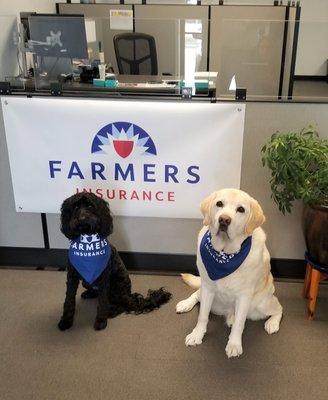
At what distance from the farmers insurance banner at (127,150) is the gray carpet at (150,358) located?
1.99 ft

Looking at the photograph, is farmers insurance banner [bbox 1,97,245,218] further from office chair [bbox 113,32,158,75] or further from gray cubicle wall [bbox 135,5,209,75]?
office chair [bbox 113,32,158,75]

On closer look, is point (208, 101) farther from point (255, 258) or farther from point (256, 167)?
point (255, 258)

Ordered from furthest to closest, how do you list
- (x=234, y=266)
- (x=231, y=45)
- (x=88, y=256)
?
1. (x=231, y=45)
2. (x=88, y=256)
3. (x=234, y=266)

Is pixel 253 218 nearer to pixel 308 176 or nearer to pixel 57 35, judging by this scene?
pixel 308 176

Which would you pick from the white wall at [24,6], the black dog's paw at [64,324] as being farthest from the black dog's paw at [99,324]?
the white wall at [24,6]

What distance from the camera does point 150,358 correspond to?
6.07 ft

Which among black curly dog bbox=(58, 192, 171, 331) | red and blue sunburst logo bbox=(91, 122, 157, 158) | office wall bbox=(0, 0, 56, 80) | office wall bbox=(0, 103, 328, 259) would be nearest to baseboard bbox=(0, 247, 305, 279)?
office wall bbox=(0, 103, 328, 259)

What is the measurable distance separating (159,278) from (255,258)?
832 mm

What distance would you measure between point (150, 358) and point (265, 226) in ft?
3.32

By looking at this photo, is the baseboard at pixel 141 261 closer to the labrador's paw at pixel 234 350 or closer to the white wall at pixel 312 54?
the labrador's paw at pixel 234 350

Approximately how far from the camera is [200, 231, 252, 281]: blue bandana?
178cm

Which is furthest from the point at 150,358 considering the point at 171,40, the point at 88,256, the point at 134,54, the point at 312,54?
the point at 312,54

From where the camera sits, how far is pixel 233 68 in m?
2.69

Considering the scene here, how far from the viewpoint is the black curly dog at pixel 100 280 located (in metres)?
1.90
